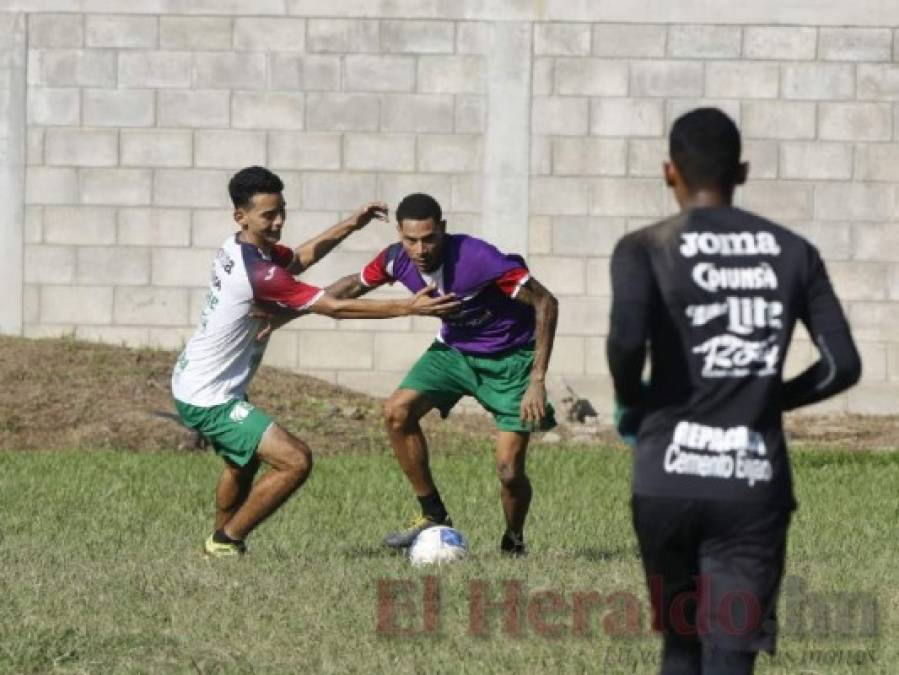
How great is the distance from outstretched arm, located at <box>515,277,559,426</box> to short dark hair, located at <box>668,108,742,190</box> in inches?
173

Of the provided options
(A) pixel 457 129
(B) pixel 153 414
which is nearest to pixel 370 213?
(B) pixel 153 414

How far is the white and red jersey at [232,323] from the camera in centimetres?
977

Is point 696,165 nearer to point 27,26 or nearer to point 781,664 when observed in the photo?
point 781,664

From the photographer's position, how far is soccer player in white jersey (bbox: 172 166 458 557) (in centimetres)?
978

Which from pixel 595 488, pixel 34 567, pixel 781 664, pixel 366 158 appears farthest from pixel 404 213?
pixel 366 158

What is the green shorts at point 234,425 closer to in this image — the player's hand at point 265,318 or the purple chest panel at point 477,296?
the player's hand at point 265,318

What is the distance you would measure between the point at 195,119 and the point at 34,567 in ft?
29.1

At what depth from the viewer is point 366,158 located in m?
18.0

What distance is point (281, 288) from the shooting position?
972cm

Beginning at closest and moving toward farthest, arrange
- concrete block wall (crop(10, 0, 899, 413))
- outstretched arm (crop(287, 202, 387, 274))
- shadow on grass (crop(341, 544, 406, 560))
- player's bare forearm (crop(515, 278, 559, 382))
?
player's bare forearm (crop(515, 278, 559, 382))
shadow on grass (crop(341, 544, 406, 560))
outstretched arm (crop(287, 202, 387, 274))
concrete block wall (crop(10, 0, 899, 413))

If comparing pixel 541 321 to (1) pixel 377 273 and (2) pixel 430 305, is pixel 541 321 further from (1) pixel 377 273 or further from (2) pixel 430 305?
(2) pixel 430 305

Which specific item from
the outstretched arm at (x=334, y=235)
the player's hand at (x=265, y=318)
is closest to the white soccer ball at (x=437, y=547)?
the player's hand at (x=265, y=318)

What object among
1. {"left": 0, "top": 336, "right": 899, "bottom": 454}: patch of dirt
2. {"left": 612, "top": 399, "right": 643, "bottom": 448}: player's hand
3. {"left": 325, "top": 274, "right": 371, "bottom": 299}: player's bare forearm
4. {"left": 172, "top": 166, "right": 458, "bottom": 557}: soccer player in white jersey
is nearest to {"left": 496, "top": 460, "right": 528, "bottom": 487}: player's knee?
{"left": 172, "top": 166, "right": 458, "bottom": 557}: soccer player in white jersey

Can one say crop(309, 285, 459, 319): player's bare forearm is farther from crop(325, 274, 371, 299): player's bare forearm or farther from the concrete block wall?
the concrete block wall
